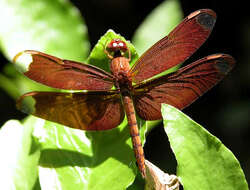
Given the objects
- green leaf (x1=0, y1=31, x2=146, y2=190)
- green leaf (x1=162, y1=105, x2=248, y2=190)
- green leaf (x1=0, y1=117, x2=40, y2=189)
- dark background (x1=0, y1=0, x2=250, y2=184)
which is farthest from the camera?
dark background (x1=0, y1=0, x2=250, y2=184)

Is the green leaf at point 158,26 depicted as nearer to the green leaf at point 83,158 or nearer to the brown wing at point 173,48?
the brown wing at point 173,48

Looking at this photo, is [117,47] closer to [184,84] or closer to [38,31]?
[184,84]

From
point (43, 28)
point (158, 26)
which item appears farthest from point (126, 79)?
point (43, 28)

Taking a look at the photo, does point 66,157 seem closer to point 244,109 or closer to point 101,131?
point 101,131

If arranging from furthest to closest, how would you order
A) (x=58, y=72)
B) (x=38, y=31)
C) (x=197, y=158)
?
(x=38, y=31) < (x=58, y=72) < (x=197, y=158)

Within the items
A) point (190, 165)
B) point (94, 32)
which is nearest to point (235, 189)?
point (190, 165)

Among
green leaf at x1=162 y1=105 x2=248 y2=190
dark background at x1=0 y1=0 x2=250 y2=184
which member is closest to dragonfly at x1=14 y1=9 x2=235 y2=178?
green leaf at x1=162 y1=105 x2=248 y2=190

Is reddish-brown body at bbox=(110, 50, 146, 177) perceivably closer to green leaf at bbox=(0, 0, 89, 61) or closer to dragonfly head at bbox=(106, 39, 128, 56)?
dragonfly head at bbox=(106, 39, 128, 56)
